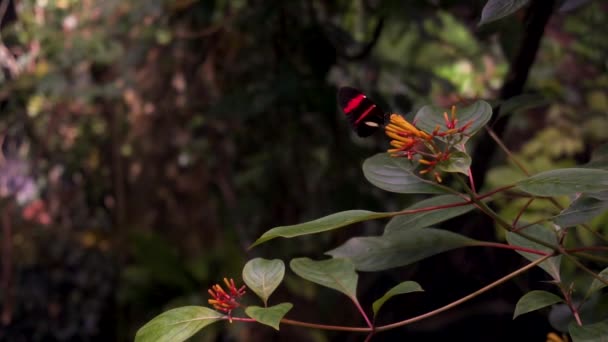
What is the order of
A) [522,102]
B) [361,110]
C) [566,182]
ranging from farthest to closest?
[522,102]
[361,110]
[566,182]

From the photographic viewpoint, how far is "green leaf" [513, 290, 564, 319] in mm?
527

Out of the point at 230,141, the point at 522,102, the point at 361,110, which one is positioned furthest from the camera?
the point at 230,141

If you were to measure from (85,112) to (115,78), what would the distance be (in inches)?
10.3

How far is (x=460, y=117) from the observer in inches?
22.1

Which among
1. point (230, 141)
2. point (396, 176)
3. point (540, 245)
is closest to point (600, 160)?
point (540, 245)

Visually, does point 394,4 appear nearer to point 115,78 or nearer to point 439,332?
point 439,332

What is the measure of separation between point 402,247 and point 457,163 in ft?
0.44

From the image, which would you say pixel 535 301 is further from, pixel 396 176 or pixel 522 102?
pixel 522 102

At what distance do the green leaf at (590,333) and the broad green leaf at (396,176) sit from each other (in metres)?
0.14

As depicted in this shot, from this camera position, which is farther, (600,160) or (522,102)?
(522,102)

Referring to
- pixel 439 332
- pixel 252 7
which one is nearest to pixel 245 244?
pixel 439 332

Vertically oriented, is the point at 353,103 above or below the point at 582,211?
above

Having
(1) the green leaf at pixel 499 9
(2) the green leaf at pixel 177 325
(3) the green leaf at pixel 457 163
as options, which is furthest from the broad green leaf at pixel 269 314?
(1) the green leaf at pixel 499 9

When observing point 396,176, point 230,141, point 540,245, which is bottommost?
point 230,141
